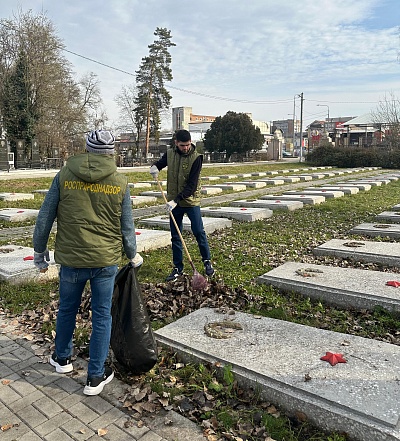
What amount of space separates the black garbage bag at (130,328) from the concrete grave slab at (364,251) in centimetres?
381

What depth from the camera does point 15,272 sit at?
4.98m

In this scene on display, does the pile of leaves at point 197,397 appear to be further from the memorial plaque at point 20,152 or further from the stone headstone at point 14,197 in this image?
the memorial plaque at point 20,152

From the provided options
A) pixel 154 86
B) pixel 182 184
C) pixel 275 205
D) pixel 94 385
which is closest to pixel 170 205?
pixel 182 184

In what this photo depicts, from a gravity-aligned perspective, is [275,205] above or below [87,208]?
below

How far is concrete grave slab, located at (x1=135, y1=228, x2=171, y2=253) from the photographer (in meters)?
6.53

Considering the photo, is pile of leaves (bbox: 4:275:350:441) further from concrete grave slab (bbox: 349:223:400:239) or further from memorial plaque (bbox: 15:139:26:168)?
memorial plaque (bbox: 15:139:26:168)

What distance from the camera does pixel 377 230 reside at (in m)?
7.54

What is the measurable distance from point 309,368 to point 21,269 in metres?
3.70

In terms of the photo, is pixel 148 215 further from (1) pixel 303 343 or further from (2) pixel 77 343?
(1) pixel 303 343

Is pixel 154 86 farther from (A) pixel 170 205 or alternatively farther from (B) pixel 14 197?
(A) pixel 170 205

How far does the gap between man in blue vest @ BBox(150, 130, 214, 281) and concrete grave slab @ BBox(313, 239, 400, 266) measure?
6.72ft

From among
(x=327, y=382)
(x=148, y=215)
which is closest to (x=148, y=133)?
(x=148, y=215)

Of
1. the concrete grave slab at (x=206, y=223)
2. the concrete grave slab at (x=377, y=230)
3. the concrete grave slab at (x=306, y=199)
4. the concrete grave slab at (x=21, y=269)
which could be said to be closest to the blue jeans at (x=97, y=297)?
the concrete grave slab at (x=21, y=269)

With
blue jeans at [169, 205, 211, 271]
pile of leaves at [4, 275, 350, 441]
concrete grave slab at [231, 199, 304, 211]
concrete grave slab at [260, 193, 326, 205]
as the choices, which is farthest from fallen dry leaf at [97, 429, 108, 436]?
concrete grave slab at [260, 193, 326, 205]
